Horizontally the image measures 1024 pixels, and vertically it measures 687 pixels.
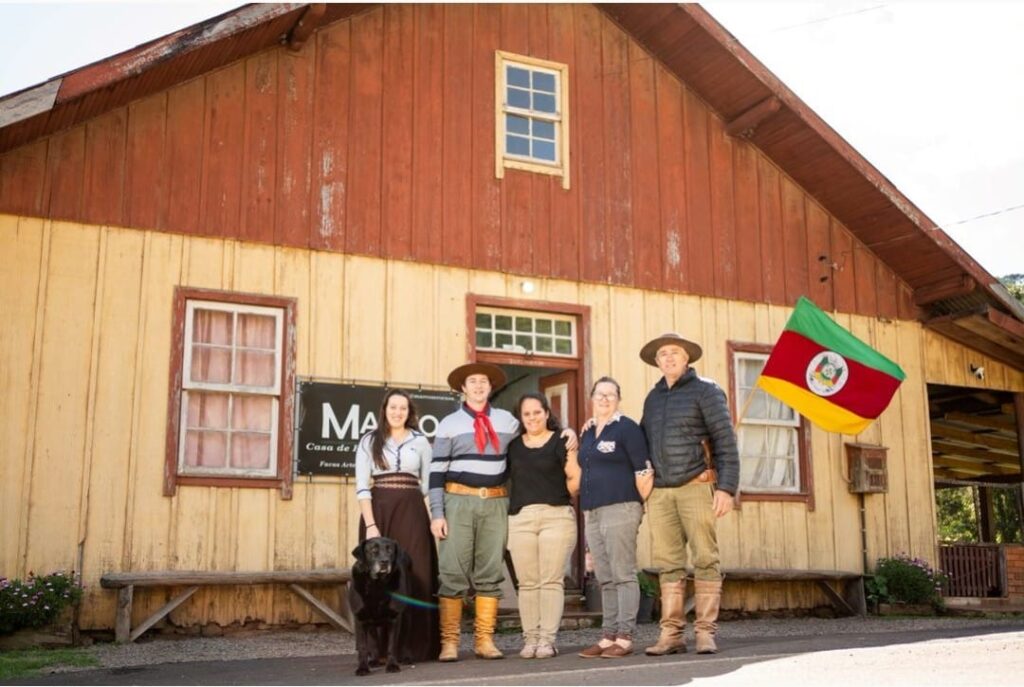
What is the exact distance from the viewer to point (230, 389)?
422 inches

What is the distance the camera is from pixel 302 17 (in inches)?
435

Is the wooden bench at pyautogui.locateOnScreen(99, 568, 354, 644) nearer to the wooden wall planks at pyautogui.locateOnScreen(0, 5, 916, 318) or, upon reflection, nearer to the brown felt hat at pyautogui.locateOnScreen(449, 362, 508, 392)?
the brown felt hat at pyautogui.locateOnScreen(449, 362, 508, 392)

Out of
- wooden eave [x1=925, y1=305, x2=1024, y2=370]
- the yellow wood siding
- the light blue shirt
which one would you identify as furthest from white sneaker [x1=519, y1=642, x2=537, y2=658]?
wooden eave [x1=925, y1=305, x2=1024, y2=370]

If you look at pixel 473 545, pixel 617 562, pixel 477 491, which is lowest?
pixel 617 562

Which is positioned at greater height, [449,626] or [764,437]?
[764,437]

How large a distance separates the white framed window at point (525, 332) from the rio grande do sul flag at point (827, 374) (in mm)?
1981

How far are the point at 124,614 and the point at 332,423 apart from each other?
2.40 m

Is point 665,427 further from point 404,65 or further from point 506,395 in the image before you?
point 506,395

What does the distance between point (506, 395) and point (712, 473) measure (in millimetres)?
6593

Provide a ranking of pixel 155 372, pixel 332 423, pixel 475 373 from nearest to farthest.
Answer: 1. pixel 475 373
2. pixel 155 372
3. pixel 332 423

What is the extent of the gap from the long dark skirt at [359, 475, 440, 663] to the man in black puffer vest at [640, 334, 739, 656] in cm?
143

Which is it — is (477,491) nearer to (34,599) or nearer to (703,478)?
(703,478)

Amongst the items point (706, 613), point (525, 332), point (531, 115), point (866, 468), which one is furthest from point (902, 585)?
point (531, 115)

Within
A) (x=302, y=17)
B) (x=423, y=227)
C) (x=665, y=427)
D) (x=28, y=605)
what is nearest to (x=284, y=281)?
(x=423, y=227)
